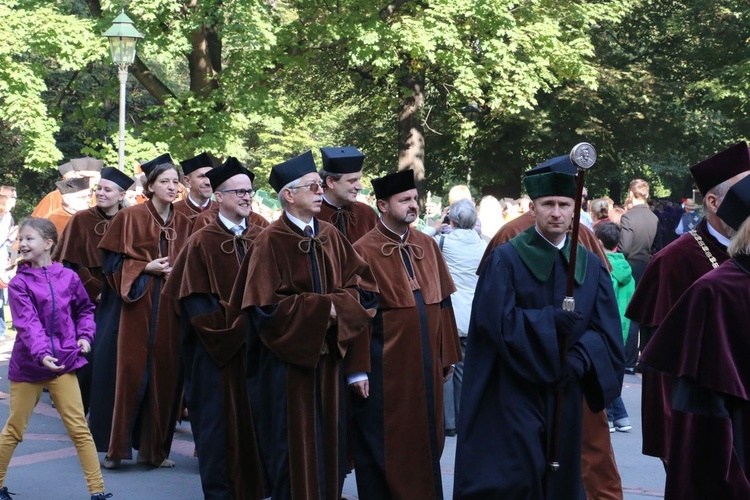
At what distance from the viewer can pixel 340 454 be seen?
266 inches

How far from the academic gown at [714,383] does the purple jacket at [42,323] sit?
3979 millimetres

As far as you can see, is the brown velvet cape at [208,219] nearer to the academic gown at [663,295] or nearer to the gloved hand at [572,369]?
the academic gown at [663,295]

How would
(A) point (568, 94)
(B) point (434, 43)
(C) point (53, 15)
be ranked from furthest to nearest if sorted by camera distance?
(A) point (568, 94)
(B) point (434, 43)
(C) point (53, 15)

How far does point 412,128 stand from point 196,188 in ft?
62.0

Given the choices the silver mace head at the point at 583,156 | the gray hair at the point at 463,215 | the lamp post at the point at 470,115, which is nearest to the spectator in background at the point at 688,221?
the lamp post at the point at 470,115

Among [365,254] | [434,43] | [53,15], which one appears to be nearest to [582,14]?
[434,43]

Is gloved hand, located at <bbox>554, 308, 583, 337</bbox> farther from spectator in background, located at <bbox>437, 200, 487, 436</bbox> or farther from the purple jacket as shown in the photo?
spectator in background, located at <bbox>437, 200, 487, 436</bbox>

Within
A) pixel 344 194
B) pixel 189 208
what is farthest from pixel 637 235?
pixel 344 194

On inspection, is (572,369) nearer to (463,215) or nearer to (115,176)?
(463,215)

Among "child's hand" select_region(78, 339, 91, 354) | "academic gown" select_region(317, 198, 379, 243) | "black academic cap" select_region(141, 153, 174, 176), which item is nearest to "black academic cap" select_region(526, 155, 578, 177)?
"academic gown" select_region(317, 198, 379, 243)

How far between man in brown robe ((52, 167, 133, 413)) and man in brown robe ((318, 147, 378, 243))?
235 cm

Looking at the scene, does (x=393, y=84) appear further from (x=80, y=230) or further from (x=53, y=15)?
(x=80, y=230)

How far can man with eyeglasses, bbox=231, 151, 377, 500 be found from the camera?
6469 mm

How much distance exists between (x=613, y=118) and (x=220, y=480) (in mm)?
26727
